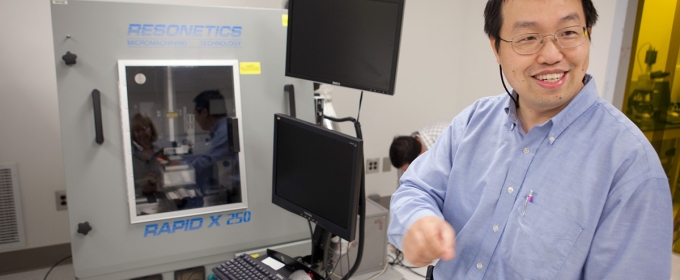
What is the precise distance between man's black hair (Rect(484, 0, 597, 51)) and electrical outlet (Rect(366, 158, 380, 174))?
8.60 ft

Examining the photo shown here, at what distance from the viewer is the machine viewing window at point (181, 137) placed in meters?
1.79

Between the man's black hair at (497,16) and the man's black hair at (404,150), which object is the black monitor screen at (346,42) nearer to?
the man's black hair at (497,16)

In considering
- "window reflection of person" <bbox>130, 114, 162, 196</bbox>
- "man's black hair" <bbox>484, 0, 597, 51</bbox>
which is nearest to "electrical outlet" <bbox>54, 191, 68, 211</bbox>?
"window reflection of person" <bbox>130, 114, 162, 196</bbox>

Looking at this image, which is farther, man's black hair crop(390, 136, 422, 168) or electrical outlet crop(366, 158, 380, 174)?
electrical outlet crop(366, 158, 380, 174)

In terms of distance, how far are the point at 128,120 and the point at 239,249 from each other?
0.73 meters

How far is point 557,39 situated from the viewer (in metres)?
0.97

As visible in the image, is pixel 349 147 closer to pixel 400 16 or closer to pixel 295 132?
pixel 295 132

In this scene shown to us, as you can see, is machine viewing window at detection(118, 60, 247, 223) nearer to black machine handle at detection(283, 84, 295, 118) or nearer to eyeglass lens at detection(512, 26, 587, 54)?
black machine handle at detection(283, 84, 295, 118)

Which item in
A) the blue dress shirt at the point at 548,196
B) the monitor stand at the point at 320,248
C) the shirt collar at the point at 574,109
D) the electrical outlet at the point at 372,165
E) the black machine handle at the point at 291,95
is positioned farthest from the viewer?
the electrical outlet at the point at 372,165

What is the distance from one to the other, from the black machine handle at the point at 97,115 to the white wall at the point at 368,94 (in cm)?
46

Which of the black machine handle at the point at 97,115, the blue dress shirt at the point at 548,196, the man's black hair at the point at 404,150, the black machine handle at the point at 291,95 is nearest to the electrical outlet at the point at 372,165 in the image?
the man's black hair at the point at 404,150

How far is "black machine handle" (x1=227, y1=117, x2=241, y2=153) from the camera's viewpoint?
1906 mm

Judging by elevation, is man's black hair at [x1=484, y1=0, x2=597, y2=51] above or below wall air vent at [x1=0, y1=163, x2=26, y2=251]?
above

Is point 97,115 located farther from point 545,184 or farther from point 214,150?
point 545,184
